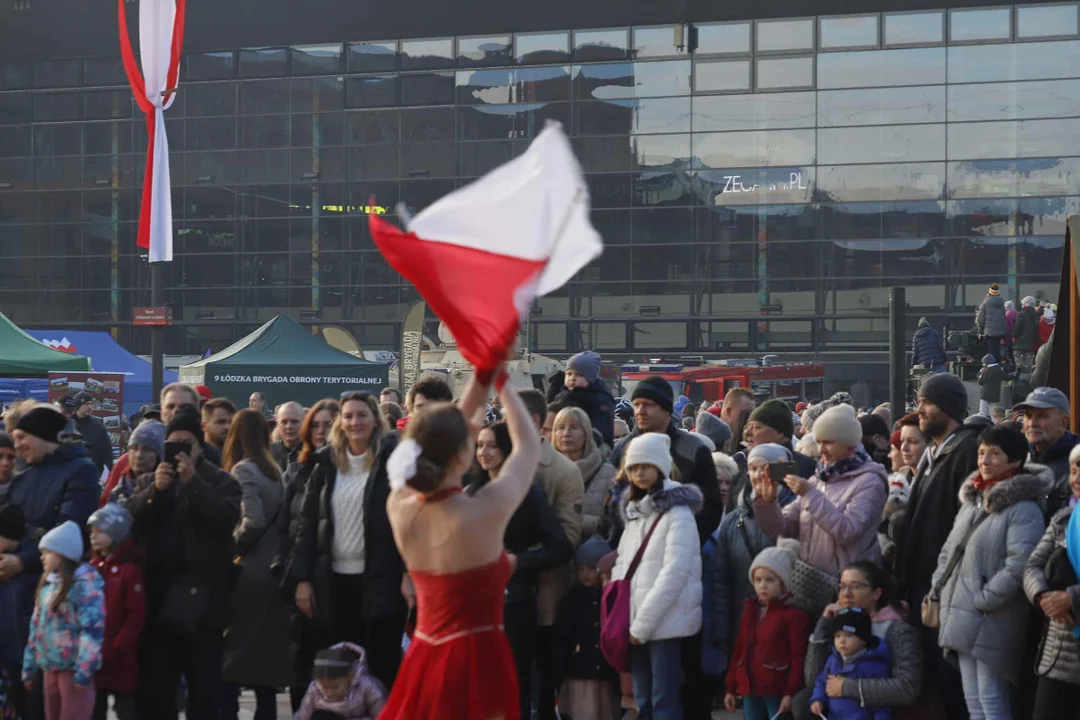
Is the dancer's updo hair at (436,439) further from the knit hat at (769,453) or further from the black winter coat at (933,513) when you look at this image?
the black winter coat at (933,513)

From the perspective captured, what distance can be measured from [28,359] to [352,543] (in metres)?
13.1

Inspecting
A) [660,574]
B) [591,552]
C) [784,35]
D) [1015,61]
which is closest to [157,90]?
[591,552]

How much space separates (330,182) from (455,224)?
42.2 meters

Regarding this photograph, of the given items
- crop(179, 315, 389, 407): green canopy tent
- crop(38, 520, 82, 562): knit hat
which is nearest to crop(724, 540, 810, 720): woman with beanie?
crop(38, 520, 82, 562): knit hat

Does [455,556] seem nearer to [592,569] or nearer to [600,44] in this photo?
[592,569]

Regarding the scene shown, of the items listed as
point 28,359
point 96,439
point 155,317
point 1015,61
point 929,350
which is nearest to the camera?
point 96,439

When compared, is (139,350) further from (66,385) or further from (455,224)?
(455,224)

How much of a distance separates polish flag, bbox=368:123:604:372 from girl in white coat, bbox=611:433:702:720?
116 inches

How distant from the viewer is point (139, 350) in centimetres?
4794

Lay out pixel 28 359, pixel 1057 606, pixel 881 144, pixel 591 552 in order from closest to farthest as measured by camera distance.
A: pixel 1057 606 → pixel 591 552 → pixel 28 359 → pixel 881 144

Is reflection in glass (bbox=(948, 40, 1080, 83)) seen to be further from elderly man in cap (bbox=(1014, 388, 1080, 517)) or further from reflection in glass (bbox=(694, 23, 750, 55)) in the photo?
elderly man in cap (bbox=(1014, 388, 1080, 517))

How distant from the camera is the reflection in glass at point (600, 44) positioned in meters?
44.0

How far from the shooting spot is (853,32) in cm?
4262

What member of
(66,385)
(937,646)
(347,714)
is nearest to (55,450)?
(347,714)
